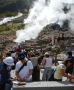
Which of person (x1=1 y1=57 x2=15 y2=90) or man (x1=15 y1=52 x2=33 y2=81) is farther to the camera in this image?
man (x1=15 y1=52 x2=33 y2=81)

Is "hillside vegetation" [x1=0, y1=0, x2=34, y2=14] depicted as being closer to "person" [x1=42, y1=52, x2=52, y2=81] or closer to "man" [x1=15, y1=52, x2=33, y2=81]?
"person" [x1=42, y1=52, x2=52, y2=81]

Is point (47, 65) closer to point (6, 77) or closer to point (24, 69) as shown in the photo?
point (24, 69)

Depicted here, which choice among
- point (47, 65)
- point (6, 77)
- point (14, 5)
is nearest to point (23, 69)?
point (6, 77)

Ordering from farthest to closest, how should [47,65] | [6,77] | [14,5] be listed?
[14,5]
[47,65]
[6,77]

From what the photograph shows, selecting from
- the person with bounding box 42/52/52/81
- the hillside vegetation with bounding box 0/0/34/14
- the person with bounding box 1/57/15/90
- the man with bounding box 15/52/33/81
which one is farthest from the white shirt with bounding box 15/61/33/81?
the hillside vegetation with bounding box 0/0/34/14

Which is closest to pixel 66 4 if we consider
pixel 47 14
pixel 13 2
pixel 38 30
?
pixel 47 14

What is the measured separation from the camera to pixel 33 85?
478 cm

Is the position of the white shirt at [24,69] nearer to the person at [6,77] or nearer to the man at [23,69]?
the man at [23,69]

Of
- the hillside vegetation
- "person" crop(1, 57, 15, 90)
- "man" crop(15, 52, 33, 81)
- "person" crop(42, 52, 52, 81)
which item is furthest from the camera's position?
the hillside vegetation

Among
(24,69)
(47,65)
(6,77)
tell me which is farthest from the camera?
(47,65)

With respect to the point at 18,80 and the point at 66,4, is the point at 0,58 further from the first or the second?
the point at 66,4

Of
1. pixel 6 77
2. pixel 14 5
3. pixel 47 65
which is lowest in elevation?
pixel 6 77

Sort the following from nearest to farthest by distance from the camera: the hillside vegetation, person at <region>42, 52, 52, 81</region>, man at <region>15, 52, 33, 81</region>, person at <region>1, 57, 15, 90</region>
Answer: person at <region>1, 57, 15, 90</region>, man at <region>15, 52, 33, 81</region>, person at <region>42, 52, 52, 81</region>, the hillside vegetation

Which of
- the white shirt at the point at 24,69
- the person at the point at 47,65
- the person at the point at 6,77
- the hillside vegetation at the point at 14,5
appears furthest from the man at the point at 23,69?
the hillside vegetation at the point at 14,5
